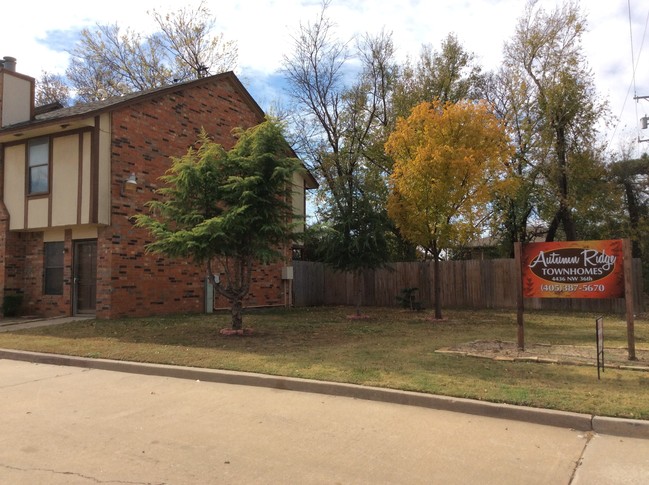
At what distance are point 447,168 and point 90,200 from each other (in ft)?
33.7

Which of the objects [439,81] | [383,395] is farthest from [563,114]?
[383,395]

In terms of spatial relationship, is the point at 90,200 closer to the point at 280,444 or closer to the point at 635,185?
the point at 280,444

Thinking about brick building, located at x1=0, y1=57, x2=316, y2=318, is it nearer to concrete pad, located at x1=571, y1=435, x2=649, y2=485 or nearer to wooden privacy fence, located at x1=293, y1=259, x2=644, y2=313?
wooden privacy fence, located at x1=293, y1=259, x2=644, y2=313

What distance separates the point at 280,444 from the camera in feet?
16.1

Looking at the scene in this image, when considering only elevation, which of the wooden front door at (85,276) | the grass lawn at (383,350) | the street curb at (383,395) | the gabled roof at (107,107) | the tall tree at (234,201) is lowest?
the street curb at (383,395)

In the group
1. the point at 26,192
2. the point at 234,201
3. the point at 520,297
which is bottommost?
the point at 520,297

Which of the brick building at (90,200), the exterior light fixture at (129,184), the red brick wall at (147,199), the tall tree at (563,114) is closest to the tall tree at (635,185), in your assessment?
the tall tree at (563,114)

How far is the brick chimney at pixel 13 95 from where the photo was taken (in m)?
16.7

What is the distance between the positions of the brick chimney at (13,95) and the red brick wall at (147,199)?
4724mm

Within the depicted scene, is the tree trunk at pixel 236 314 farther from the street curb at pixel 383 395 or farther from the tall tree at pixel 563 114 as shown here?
the tall tree at pixel 563 114

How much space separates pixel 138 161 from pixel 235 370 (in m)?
10.1

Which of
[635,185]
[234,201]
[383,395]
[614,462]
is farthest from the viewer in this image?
[635,185]

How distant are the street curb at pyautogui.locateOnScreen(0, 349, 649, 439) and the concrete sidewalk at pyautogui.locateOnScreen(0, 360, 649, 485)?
9 cm

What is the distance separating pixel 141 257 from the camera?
51.2 ft
